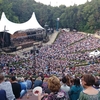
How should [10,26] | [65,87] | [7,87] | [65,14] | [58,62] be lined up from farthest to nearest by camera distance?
1. [65,14]
2. [10,26]
3. [58,62]
4. [65,87]
5. [7,87]

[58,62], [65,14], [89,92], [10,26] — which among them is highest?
[65,14]

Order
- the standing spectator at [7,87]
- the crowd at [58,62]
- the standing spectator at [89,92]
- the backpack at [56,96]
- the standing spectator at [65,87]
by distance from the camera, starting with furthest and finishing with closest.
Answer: the crowd at [58,62] → the standing spectator at [65,87] → the standing spectator at [7,87] → the backpack at [56,96] → the standing spectator at [89,92]

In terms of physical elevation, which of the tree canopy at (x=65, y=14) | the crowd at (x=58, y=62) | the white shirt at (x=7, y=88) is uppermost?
the tree canopy at (x=65, y=14)

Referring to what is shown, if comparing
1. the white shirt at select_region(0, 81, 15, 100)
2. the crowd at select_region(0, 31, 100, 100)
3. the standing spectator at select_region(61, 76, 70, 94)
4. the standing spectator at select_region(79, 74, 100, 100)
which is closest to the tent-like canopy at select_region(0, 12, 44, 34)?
the crowd at select_region(0, 31, 100, 100)

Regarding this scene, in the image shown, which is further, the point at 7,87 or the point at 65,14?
the point at 65,14

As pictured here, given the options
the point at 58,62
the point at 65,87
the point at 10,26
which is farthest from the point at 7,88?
the point at 10,26

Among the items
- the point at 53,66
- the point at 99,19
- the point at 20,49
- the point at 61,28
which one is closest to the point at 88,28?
the point at 99,19

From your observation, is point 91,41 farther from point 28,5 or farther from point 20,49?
point 28,5

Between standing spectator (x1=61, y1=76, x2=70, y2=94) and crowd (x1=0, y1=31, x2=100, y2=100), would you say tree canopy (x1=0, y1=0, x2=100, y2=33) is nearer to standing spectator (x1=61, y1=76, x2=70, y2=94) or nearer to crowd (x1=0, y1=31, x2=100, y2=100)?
crowd (x1=0, y1=31, x2=100, y2=100)

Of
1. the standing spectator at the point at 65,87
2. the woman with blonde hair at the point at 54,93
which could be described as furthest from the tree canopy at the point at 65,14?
the woman with blonde hair at the point at 54,93

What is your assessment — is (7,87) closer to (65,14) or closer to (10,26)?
(10,26)

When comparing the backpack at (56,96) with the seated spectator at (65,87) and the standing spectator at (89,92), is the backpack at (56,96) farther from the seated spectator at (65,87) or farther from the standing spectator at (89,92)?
the seated spectator at (65,87)

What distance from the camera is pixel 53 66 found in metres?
21.6

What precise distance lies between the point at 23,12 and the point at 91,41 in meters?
20.1
